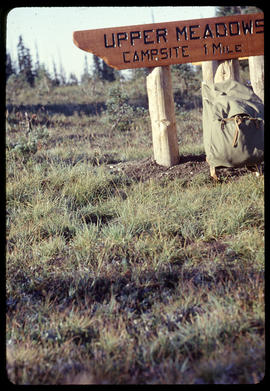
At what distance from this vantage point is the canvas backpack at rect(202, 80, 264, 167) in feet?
10.7

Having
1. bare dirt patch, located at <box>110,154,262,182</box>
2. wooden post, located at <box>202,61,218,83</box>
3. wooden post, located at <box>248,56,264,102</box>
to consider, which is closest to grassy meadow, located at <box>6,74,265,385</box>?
bare dirt patch, located at <box>110,154,262,182</box>

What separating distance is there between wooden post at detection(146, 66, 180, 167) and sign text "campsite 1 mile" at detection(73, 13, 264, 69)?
0.37m

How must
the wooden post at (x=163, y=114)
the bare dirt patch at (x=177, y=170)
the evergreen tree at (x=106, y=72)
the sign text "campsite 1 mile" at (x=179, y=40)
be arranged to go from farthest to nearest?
the evergreen tree at (x=106, y=72) → the wooden post at (x=163, y=114) → the bare dirt patch at (x=177, y=170) → the sign text "campsite 1 mile" at (x=179, y=40)

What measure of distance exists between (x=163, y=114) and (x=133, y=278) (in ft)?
7.74

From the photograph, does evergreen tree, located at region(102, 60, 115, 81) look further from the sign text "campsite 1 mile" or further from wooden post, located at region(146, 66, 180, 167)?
the sign text "campsite 1 mile"

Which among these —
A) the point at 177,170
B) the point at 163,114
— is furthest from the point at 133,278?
the point at 163,114

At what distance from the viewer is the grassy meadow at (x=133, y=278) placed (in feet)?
5.90

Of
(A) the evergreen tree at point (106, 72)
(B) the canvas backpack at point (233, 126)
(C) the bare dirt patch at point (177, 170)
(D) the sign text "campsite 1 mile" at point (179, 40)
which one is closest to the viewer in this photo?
(B) the canvas backpack at point (233, 126)

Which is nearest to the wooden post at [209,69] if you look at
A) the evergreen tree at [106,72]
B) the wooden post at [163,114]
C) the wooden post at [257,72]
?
the wooden post at [257,72]

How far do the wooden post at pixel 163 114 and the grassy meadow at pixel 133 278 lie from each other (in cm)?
39

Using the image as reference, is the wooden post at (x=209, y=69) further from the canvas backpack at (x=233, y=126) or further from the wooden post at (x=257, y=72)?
the canvas backpack at (x=233, y=126)

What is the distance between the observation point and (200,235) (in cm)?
293
